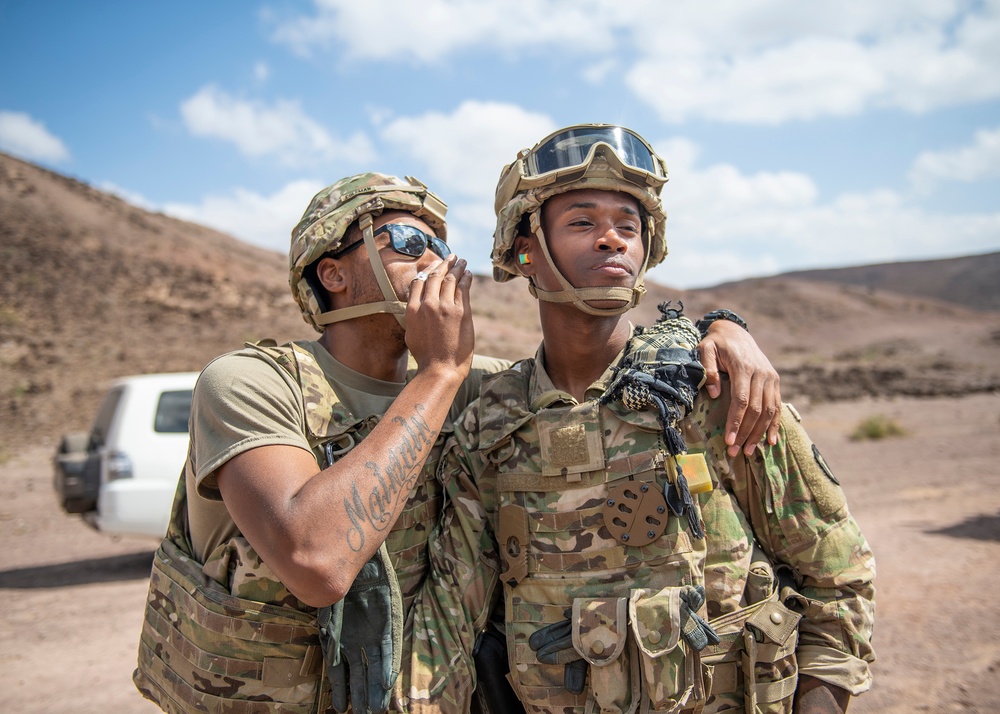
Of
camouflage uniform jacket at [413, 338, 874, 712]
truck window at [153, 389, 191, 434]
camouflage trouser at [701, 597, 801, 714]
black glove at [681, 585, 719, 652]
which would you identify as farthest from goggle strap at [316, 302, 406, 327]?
truck window at [153, 389, 191, 434]

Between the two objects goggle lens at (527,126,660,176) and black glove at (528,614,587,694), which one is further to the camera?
goggle lens at (527,126,660,176)

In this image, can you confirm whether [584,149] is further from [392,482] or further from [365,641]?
[365,641]

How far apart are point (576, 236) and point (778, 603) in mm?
1396

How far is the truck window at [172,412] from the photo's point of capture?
8.48 meters

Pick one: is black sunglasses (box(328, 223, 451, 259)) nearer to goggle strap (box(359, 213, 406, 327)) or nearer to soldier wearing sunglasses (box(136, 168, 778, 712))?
goggle strap (box(359, 213, 406, 327))

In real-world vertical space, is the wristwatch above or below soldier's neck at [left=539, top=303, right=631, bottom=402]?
above

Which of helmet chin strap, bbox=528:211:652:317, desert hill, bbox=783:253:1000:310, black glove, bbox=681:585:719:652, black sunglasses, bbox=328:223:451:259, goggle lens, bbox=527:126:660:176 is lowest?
black glove, bbox=681:585:719:652

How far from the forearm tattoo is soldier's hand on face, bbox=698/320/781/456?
3.08ft

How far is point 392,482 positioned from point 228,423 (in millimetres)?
537

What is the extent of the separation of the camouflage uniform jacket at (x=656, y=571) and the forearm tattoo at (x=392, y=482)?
1.16ft

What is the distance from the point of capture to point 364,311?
110 inches

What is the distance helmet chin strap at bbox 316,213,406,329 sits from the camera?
109 inches

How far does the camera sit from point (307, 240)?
2938 millimetres

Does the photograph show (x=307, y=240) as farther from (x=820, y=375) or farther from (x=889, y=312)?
(x=889, y=312)
